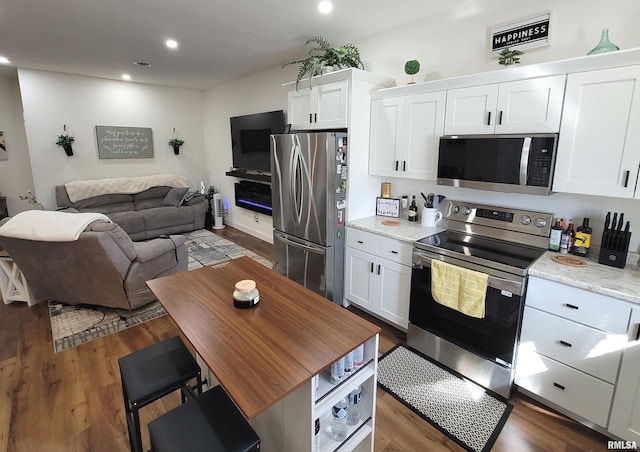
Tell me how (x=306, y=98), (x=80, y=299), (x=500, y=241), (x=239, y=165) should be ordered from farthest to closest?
(x=239, y=165)
(x=306, y=98)
(x=80, y=299)
(x=500, y=241)

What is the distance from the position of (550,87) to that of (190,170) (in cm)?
629

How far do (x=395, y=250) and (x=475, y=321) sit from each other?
2.56 feet

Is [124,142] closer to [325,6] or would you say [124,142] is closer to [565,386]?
[325,6]

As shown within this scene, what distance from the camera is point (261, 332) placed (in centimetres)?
137

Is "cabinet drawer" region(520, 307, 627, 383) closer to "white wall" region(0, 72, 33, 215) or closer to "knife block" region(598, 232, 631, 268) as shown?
"knife block" region(598, 232, 631, 268)

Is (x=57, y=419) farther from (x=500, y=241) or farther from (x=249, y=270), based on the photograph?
(x=500, y=241)

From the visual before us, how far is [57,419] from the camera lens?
197 centimetres

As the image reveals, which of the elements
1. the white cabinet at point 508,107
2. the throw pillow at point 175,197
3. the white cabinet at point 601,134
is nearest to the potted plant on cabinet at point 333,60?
the white cabinet at point 508,107

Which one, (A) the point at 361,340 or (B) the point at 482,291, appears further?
(B) the point at 482,291

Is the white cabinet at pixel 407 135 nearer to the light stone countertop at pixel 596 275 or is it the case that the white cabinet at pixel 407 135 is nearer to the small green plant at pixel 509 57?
the small green plant at pixel 509 57

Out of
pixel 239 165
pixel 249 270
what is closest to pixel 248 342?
pixel 249 270

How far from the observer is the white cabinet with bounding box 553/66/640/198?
1772 millimetres

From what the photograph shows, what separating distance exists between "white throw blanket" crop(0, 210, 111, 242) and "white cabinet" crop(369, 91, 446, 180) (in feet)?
8.43

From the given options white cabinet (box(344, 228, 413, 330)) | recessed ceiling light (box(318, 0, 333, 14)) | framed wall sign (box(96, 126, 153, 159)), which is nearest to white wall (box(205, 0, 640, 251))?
white cabinet (box(344, 228, 413, 330))
